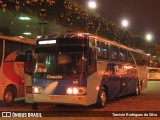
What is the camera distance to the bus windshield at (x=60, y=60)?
13.5 metres

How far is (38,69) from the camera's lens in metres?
14.0

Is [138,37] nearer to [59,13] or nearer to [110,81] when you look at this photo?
[59,13]

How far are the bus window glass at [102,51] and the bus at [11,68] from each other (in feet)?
12.6

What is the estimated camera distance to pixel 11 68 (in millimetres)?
16250

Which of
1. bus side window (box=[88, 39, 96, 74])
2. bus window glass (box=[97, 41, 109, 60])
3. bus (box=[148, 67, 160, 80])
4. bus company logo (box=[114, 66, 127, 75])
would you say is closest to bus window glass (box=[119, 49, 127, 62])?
bus company logo (box=[114, 66, 127, 75])

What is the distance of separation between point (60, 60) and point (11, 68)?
347cm

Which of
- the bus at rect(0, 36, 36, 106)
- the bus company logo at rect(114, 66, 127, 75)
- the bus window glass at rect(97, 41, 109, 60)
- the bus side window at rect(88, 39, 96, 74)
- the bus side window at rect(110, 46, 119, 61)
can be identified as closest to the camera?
the bus side window at rect(88, 39, 96, 74)

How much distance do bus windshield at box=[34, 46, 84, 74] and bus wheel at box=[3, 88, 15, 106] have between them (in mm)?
2556

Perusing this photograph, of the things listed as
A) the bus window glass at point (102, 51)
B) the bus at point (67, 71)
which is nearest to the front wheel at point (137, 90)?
the bus window glass at point (102, 51)

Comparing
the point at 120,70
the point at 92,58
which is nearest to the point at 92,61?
the point at 92,58

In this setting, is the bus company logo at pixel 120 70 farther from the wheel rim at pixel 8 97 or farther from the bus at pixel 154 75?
the bus at pixel 154 75

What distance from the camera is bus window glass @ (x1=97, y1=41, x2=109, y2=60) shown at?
49.0 ft

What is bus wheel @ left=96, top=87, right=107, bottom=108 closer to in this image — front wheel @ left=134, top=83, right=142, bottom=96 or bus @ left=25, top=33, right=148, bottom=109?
bus @ left=25, top=33, right=148, bottom=109

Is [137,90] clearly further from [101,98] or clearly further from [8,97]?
[8,97]
